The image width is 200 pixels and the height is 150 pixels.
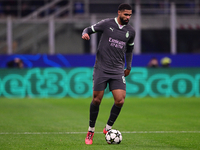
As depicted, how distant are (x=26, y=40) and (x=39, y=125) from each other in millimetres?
12865

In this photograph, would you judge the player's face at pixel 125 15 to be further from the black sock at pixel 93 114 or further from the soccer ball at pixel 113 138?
the soccer ball at pixel 113 138

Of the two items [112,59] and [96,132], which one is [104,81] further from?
[96,132]

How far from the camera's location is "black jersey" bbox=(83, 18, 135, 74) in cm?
642

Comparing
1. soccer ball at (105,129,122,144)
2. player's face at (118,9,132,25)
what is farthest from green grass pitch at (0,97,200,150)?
player's face at (118,9,132,25)

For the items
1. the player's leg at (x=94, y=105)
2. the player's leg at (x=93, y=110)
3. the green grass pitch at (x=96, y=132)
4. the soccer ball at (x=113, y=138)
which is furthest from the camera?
the player's leg at (x=94, y=105)

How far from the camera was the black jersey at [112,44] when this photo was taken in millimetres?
6422

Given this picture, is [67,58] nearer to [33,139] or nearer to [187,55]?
[187,55]

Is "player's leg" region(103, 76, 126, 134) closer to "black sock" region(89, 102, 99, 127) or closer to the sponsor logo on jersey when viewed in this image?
"black sock" region(89, 102, 99, 127)

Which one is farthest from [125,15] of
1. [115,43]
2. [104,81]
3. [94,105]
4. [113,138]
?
[113,138]

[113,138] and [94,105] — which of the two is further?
[94,105]

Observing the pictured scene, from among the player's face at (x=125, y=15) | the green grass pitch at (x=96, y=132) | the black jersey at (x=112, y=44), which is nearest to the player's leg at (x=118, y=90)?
the black jersey at (x=112, y=44)

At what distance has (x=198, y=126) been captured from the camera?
8.44 m

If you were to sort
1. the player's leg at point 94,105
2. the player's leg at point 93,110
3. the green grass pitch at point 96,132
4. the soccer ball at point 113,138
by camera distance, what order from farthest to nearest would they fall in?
1. the player's leg at point 94,105
2. the player's leg at point 93,110
3. the soccer ball at point 113,138
4. the green grass pitch at point 96,132

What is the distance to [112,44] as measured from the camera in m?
6.44
